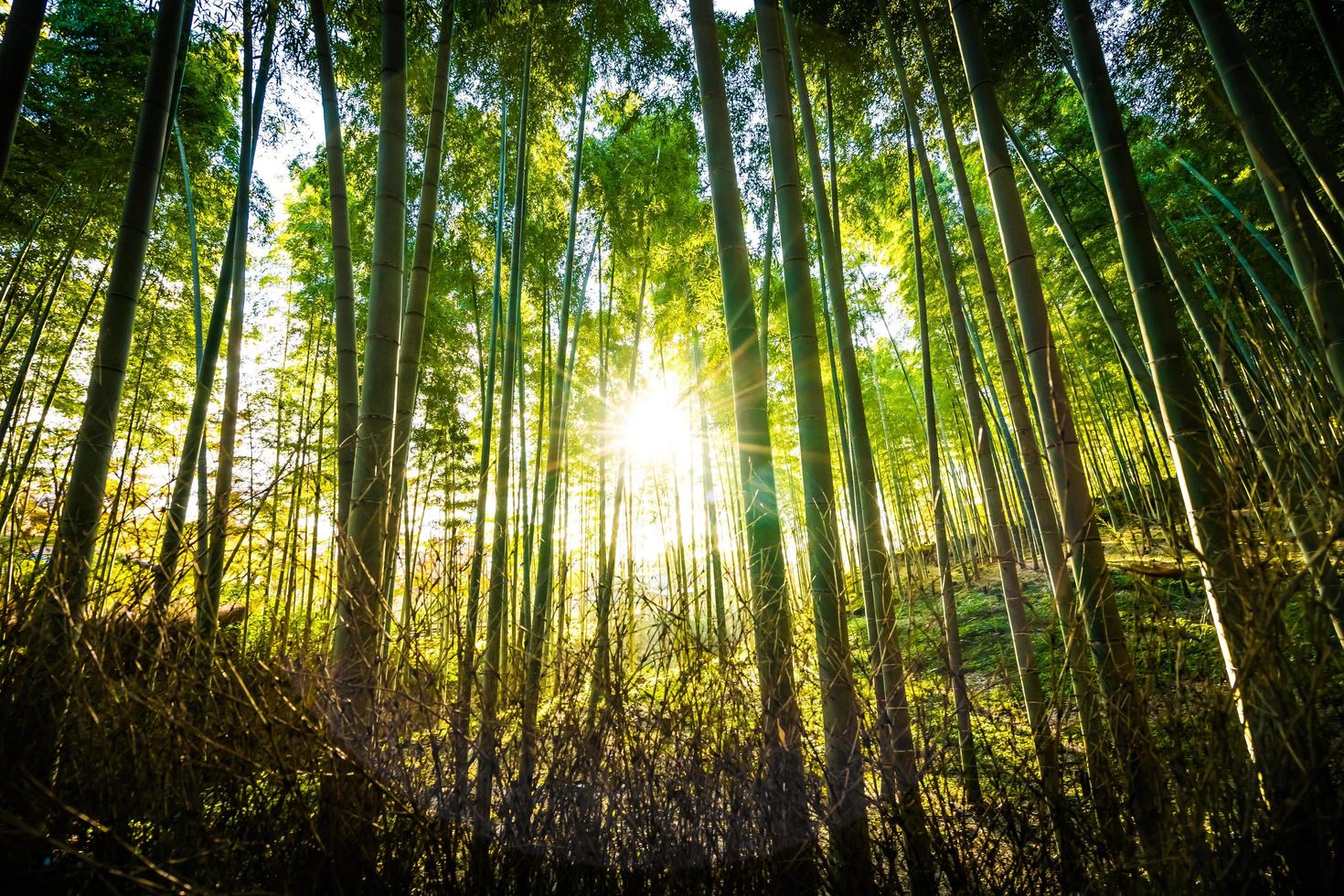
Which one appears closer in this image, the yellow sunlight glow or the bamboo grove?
the bamboo grove

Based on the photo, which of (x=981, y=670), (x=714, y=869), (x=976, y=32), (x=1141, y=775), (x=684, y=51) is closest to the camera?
(x=1141, y=775)

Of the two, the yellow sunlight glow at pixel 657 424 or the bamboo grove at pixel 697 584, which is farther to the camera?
the yellow sunlight glow at pixel 657 424

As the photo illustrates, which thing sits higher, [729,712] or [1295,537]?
[1295,537]

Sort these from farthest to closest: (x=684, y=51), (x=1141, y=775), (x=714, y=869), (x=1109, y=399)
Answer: (x=1109, y=399) → (x=684, y=51) → (x=714, y=869) → (x=1141, y=775)

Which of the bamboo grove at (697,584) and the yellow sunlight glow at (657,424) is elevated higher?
the yellow sunlight glow at (657,424)

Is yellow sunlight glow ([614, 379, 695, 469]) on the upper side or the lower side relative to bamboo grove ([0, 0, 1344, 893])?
upper

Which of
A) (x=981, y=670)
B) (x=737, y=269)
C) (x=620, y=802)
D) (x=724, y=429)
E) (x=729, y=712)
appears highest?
(x=724, y=429)

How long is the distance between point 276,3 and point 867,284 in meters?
5.33

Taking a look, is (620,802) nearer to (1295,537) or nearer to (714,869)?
(714,869)

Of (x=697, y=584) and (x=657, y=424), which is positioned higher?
(x=657, y=424)

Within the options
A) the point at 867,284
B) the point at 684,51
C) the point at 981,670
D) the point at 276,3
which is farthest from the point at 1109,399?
the point at 276,3

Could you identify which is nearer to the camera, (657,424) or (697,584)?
(697,584)

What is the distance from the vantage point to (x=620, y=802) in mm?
1233

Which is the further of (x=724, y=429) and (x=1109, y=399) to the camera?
(x=724, y=429)
